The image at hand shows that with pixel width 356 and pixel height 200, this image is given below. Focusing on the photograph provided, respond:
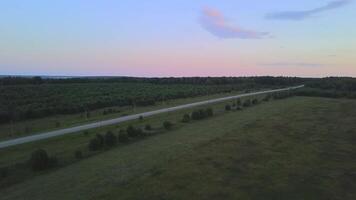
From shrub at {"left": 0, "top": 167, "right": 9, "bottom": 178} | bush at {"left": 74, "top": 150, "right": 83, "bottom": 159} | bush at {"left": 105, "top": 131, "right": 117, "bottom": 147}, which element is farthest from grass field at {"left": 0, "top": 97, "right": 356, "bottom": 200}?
shrub at {"left": 0, "top": 167, "right": 9, "bottom": 178}

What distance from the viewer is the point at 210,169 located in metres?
17.6

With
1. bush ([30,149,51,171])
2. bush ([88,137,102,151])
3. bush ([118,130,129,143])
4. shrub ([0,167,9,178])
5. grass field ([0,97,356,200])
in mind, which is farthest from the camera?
bush ([118,130,129,143])

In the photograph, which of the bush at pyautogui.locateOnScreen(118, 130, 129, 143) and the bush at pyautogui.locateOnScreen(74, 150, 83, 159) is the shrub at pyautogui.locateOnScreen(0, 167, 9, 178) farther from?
the bush at pyautogui.locateOnScreen(118, 130, 129, 143)

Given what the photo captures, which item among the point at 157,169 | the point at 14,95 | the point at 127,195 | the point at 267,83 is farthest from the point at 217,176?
the point at 267,83

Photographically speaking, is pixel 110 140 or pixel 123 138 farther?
pixel 123 138

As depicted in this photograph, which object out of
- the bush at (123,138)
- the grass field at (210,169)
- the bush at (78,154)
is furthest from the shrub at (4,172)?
the bush at (123,138)

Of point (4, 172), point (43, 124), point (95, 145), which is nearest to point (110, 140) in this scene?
point (95, 145)

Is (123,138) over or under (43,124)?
over

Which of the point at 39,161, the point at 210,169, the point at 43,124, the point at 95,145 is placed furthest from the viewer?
the point at 43,124

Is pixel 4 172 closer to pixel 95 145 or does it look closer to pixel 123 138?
pixel 95 145

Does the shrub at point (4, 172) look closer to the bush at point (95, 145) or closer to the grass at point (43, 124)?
the bush at point (95, 145)

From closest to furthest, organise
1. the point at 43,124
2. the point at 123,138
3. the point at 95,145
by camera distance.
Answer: the point at 95,145 → the point at 123,138 → the point at 43,124

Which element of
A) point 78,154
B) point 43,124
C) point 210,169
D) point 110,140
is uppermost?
point 110,140

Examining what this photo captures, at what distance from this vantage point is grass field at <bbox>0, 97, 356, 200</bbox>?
14.2 m
